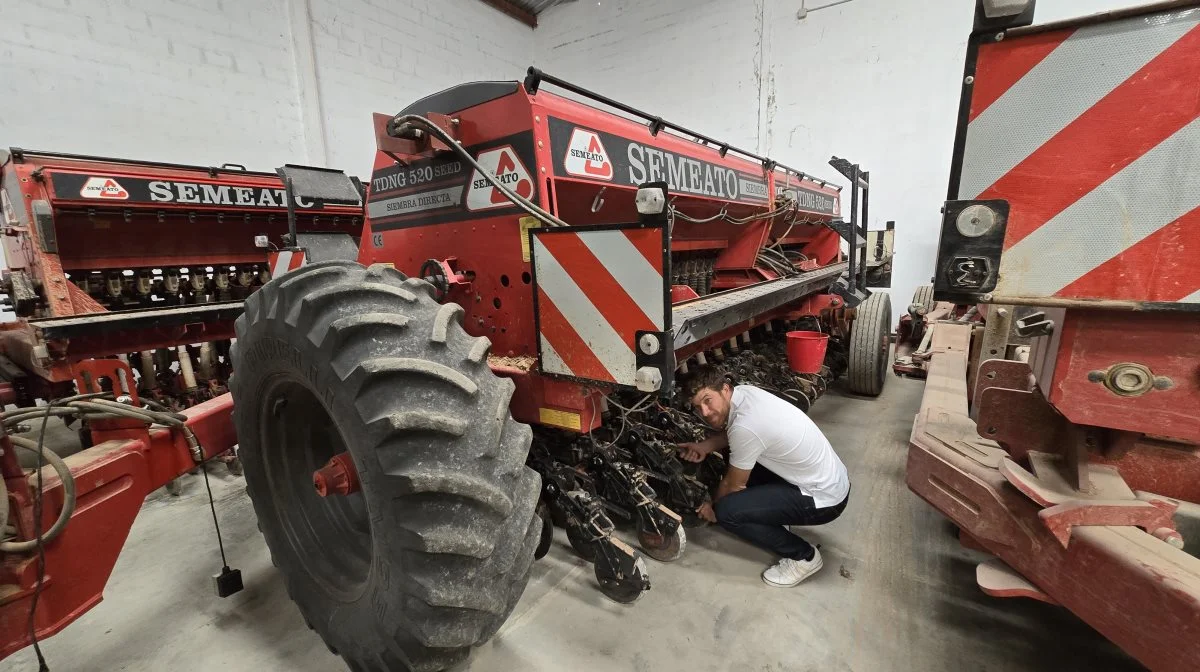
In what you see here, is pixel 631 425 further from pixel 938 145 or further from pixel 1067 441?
pixel 938 145

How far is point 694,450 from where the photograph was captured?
2.38 m

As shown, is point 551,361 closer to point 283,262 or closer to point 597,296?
point 597,296

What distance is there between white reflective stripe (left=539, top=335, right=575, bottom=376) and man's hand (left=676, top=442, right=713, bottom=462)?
0.99 meters

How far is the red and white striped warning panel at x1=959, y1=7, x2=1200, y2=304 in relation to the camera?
936 millimetres

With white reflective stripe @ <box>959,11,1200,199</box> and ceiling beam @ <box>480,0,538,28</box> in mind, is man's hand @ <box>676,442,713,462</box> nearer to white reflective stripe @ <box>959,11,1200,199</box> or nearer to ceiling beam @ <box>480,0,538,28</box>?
white reflective stripe @ <box>959,11,1200,199</box>

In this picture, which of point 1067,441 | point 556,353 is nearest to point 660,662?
point 556,353

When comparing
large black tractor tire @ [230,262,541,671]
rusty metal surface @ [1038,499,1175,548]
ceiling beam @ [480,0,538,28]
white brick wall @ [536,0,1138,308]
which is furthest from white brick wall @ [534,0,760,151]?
large black tractor tire @ [230,262,541,671]

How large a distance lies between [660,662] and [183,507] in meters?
2.85

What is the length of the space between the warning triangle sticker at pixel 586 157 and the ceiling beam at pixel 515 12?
8029mm

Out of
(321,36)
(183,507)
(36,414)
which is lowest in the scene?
(183,507)

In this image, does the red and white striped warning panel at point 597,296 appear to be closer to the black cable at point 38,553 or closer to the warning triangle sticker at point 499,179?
the warning triangle sticker at point 499,179

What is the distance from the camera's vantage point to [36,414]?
1254 mm

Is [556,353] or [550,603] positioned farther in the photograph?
[550,603]

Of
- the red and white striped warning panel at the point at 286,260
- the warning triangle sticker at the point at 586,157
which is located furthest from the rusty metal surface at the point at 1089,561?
the red and white striped warning panel at the point at 286,260
